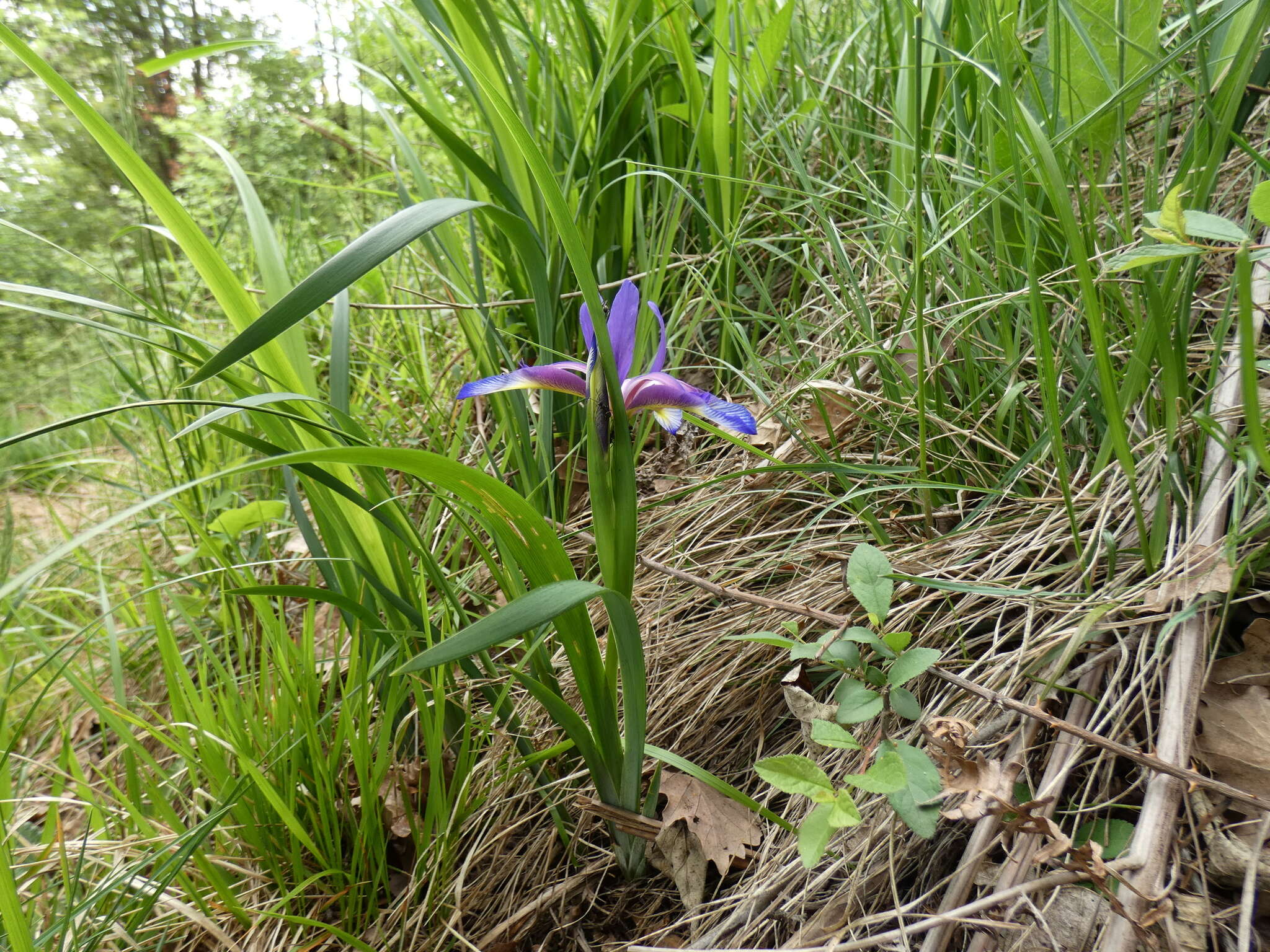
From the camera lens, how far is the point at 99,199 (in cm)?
383

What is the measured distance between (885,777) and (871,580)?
0.62 ft

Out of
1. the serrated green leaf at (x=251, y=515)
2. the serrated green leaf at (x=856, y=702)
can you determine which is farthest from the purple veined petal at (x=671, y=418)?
the serrated green leaf at (x=251, y=515)

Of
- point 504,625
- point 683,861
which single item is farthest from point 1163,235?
point 683,861

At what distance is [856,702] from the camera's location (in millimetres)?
684

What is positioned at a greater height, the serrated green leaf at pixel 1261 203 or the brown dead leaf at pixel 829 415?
the serrated green leaf at pixel 1261 203

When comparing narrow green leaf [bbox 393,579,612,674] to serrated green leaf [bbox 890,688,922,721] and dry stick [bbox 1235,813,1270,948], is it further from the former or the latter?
dry stick [bbox 1235,813,1270,948]

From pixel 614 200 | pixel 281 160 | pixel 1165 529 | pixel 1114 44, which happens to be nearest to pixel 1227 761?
pixel 1165 529

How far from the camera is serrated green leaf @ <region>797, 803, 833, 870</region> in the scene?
59 cm

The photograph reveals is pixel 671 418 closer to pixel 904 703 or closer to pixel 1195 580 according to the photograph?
pixel 904 703

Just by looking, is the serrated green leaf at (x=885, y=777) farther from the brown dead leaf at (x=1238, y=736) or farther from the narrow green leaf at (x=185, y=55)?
the narrow green leaf at (x=185, y=55)

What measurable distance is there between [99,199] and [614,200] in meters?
3.75

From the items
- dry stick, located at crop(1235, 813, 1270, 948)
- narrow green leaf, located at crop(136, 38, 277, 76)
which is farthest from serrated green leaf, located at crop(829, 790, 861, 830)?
narrow green leaf, located at crop(136, 38, 277, 76)

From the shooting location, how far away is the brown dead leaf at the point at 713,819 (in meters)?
0.77

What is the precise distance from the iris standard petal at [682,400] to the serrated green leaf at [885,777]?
0.99ft
